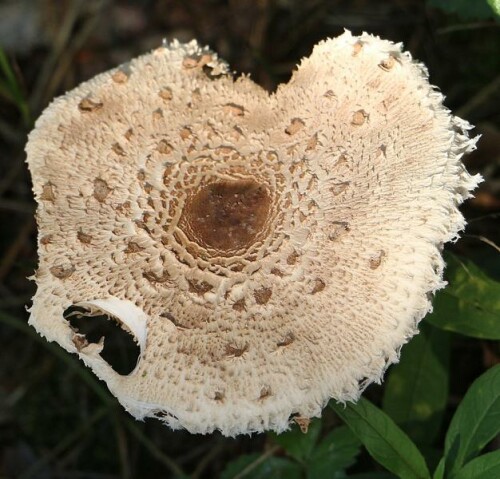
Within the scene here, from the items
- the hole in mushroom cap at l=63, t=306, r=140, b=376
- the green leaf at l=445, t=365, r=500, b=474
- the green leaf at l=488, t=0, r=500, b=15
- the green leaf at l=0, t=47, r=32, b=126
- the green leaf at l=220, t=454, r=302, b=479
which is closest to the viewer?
the green leaf at l=445, t=365, r=500, b=474

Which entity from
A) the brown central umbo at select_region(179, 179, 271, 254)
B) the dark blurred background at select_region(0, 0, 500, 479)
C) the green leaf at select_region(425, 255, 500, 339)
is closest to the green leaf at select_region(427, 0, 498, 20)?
the dark blurred background at select_region(0, 0, 500, 479)

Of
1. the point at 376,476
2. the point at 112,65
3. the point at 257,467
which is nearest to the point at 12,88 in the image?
the point at 112,65

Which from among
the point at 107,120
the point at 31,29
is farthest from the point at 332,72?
the point at 31,29

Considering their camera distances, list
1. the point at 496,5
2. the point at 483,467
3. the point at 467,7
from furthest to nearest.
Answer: the point at 467,7
the point at 496,5
the point at 483,467

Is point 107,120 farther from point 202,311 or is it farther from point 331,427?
point 331,427

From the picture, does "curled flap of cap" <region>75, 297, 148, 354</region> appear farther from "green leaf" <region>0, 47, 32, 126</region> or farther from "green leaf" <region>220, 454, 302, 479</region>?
"green leaf" <region>0, 47, 32, 126</region>

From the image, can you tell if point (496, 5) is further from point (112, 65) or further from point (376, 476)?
point (112, 65)
